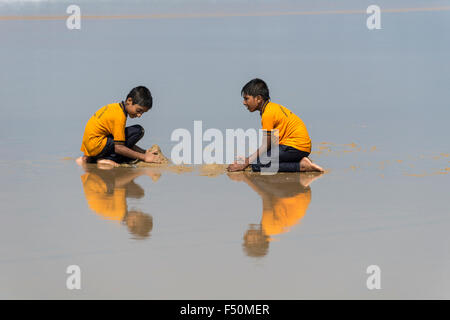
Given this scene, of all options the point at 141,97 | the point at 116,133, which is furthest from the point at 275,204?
the point at 116,133

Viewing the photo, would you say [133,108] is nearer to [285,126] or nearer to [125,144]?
[125,144]

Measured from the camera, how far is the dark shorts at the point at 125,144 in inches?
312

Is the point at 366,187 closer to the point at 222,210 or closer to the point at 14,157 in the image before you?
the point at 222,210

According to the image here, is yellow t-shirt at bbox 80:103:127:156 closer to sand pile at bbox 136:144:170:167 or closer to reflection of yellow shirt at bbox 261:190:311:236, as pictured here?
sand pile at bbox 136:144:170:167

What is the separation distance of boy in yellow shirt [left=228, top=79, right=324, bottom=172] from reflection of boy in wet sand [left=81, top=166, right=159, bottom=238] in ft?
3.62

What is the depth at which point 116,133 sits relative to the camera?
7.83m

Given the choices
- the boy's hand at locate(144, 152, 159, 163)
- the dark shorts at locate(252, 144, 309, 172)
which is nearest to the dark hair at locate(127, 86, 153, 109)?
the boy's hand at locate(144, 152, 159, 163)

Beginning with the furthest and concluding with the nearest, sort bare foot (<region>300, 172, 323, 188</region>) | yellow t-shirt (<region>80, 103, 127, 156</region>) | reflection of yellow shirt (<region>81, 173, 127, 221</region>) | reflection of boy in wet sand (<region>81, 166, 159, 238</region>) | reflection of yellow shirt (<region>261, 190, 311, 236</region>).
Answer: yellow t-shirt (<region>80, 103, 127, 156</region>) → bare foot (<region>300, 172, 323, 188</region>) → reflection of yellow shirt (<region>81, 173, 127, 221</region>) → reflection of boy in wet sand (<region>81, 166, 159, 238</region>) → reflection of yellow shirt (<region>261, 190, 311, 236</region>)

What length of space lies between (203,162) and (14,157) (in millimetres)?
2121

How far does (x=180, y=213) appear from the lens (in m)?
5.61

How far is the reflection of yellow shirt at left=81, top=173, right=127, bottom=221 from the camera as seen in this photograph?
18.4 ft

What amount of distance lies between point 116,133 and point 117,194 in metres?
1.59

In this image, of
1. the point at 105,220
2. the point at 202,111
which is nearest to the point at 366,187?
the point at 105,220

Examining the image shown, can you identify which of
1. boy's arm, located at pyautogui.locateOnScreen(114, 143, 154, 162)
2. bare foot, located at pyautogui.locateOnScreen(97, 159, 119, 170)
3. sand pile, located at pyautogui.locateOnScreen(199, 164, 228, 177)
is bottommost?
sand pile, located at pyautogui.locateOnScreen(199, 164, 228, 177)
